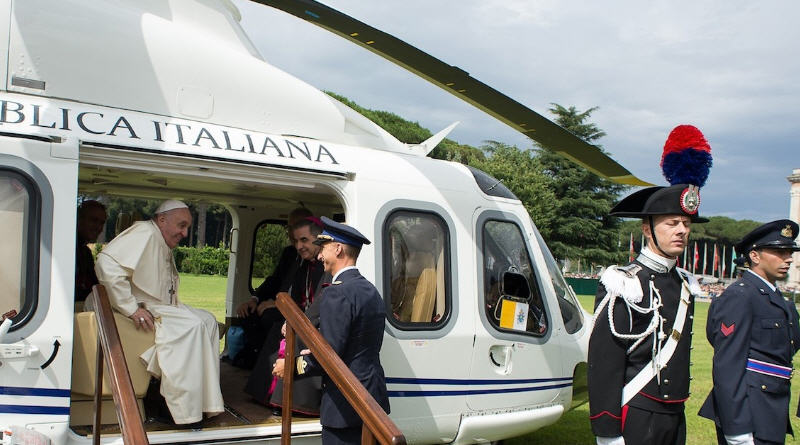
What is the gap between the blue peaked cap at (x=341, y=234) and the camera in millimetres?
3576

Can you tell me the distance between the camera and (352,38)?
3.83 meters

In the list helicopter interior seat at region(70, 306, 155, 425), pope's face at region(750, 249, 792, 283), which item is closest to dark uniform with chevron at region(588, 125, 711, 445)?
pope's face at region(750, 249, 792, 283)

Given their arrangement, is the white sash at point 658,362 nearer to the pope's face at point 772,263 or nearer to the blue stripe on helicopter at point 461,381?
the pope's face at point 772,263

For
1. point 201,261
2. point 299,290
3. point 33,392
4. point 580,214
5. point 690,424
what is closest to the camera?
point 33,392

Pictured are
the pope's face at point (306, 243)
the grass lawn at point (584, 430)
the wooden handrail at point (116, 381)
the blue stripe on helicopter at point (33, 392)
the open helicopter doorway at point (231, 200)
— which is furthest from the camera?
the grass lawn at point (584, 430)

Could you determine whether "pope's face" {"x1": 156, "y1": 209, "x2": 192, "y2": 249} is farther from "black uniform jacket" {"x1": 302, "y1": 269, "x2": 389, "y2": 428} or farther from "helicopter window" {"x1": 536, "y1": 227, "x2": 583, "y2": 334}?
"helicopter window" {"x1": 536, "y1": 227, "x2": 583, "y2": 334}

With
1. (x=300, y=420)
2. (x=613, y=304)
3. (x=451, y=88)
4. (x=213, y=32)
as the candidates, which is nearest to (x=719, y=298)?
(x=613, y=304)

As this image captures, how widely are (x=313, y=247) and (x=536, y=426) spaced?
2283 millimetres

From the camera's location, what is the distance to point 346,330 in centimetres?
341

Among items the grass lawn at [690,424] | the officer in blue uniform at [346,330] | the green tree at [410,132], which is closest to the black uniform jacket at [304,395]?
the officer in blue uniform at [346,330]

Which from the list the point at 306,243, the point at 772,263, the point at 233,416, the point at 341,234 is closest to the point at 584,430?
the point at 772,263

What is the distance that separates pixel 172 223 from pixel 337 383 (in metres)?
2.00

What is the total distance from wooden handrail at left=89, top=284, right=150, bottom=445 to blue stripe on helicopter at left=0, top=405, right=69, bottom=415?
0.54 feet

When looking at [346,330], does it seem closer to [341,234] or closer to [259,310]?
[341,234]
